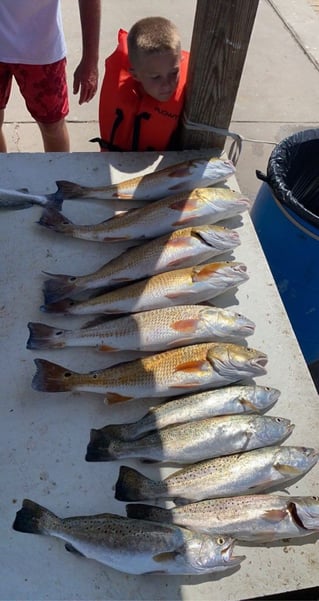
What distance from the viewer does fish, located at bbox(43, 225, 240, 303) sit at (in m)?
2.12

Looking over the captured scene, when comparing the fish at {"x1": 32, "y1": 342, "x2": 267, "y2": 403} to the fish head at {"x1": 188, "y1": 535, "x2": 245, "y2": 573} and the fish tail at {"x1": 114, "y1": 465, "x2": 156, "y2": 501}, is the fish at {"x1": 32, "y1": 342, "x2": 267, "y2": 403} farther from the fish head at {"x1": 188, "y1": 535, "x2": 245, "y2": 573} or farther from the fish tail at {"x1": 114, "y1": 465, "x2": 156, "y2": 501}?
the fish head at {"x1": 188, "y1": 535, "x2": 245, "y2": 573}

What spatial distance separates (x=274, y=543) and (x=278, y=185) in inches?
68.5

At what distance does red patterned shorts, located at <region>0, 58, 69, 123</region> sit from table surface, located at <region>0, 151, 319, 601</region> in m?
0.59

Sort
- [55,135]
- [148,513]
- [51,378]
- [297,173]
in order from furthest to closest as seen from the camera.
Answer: [55,135] < [297,173] < [51,378] < [148,513]

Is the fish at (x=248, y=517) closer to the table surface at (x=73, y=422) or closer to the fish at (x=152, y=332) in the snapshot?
the table surface at (x=73, y=422)

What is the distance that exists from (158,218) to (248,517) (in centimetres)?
131

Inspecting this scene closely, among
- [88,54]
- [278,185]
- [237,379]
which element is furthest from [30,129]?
[237,379]

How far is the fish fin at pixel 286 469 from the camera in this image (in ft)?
5.50

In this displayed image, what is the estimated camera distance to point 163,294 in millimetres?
2070

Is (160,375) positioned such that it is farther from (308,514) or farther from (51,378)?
(308,514)

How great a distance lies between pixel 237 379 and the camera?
73.9 inches

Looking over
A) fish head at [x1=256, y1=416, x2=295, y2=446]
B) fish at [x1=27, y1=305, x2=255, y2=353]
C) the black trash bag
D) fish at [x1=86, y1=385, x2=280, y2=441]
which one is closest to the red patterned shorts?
the black trash bag

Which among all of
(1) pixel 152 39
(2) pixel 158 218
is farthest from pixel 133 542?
(1) pixel 152 39

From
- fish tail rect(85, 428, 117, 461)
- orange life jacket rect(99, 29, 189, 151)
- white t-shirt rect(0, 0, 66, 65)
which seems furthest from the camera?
orange life jacket rect(99, 29, 189, 151)
